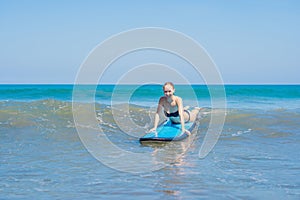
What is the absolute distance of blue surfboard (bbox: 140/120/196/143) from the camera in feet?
31.6

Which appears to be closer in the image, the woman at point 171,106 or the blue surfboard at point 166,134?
the woman at point 171,106

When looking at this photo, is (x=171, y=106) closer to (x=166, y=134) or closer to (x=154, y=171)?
(x=166, y=134)

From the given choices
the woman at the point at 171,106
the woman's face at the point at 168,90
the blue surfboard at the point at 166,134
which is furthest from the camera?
the blue surfboard at the point at 166,134

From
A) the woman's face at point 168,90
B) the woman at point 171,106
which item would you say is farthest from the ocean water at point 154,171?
the woman's face at point 168,90

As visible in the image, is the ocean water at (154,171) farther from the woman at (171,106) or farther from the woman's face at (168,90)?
the woman's face at (168,90)

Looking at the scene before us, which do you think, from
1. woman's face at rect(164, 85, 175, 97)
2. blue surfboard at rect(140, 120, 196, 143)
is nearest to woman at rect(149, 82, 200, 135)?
woman's face at rect(164, 85, 175, 97)

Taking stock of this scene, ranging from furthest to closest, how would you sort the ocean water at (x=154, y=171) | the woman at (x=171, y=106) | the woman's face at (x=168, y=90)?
the woman at (x=171, y=106) → the woman's face at (x=168, y=90) → the ocean water at (x=154, y=171)

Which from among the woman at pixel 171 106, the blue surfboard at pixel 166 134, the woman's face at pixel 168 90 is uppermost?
the woman's face at pixel 168 90

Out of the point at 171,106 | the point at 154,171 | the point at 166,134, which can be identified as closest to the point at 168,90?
the point at 171,106

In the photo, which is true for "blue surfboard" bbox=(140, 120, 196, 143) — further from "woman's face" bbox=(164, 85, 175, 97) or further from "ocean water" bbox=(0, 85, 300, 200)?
"woman's face" bbox=(164, 85, 175, 97)

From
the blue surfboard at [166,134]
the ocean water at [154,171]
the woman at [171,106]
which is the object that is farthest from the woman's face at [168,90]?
the ocean water at [154,171]

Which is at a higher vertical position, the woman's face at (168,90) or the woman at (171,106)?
the woman's face at (168,90)

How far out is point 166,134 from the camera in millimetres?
9992

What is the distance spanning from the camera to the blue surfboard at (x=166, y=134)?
964 centimetres
